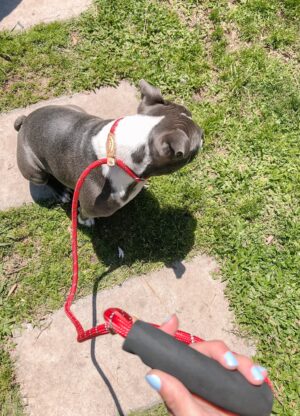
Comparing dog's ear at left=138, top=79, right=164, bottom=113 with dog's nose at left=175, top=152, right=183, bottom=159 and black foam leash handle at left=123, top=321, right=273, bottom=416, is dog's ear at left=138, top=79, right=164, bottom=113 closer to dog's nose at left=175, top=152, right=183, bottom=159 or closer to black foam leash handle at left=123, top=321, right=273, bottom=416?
dog's nose at left=175, top=152, right=183, bottom=159

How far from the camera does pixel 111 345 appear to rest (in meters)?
4.45

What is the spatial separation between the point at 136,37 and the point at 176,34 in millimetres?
566

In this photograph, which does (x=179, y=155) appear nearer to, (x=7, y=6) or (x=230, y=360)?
(x=230, y=360)

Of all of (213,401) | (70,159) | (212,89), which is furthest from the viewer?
(212,89)

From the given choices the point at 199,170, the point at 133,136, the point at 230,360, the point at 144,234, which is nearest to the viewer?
the point at 230,360

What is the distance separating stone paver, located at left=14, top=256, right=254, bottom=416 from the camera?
425 centimetres

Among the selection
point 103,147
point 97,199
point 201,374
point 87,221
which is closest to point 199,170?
point 87,221

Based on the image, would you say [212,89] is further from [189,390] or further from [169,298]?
[189,390]

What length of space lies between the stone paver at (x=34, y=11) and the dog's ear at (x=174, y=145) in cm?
353

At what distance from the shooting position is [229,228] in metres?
5.04

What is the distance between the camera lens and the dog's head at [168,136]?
3.31m

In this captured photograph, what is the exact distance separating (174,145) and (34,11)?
3904 millimetres

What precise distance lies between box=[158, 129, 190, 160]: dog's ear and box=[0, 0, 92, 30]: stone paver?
353 cm

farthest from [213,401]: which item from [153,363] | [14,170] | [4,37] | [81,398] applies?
[4,37]
